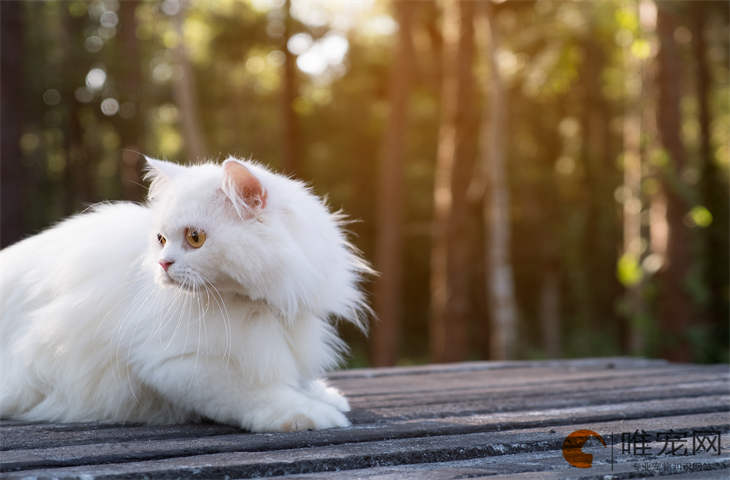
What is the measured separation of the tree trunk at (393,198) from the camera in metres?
12.2

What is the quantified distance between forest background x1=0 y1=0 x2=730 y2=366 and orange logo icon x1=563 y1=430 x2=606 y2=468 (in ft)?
18.6

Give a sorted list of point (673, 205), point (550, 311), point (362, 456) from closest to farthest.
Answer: point (362, 456) → point (673, 205) → point (550, 311)

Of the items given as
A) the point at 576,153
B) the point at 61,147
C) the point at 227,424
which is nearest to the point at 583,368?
the point at 227,424

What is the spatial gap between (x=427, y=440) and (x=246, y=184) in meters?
1.04

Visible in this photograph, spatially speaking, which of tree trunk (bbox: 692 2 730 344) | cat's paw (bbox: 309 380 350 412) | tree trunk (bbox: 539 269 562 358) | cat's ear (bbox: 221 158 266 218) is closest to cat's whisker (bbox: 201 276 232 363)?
cat's ear (bbox: 221 158 266 218)

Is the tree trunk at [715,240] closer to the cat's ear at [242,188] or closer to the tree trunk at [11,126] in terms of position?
the tree trunk at [11,126]

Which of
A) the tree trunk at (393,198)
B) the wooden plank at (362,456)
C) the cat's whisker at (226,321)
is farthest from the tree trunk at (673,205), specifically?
the cat's whisker at (226,321)

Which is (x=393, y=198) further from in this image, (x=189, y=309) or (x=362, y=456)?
(x=362, y=456)

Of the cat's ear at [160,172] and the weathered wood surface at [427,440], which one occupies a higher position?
the cat's ear at [160,172]

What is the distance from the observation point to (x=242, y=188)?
2809 millimetres

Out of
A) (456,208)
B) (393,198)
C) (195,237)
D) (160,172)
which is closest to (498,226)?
(456,208)

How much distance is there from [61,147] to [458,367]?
15128 mm

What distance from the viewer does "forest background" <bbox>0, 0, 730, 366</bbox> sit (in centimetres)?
938

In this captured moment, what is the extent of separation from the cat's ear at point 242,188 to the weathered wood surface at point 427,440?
0.75 meters
